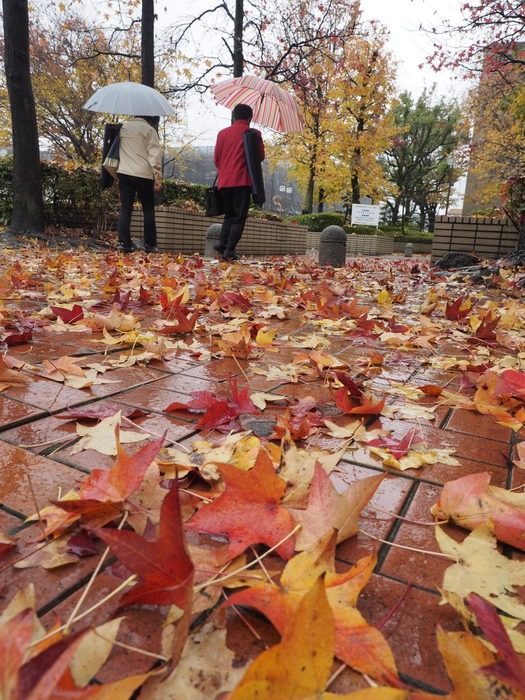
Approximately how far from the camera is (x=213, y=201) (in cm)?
596

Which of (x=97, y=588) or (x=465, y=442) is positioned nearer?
(x=97, y=588)

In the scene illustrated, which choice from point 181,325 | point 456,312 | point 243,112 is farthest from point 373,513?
point 243,112

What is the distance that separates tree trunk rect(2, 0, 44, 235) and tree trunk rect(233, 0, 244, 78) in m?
4.33

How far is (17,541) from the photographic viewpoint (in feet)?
2.66

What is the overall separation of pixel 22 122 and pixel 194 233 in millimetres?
3282

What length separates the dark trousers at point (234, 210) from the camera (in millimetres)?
5828

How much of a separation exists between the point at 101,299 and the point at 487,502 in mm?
2953

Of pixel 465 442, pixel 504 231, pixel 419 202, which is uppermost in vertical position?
pixel 419 202

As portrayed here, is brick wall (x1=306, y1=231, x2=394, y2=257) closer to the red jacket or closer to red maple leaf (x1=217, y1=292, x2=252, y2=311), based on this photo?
the red jacket

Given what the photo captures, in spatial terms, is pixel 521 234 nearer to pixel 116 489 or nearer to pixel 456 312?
pixel 456 312

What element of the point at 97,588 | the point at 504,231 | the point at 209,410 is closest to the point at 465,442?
the point at 209,410

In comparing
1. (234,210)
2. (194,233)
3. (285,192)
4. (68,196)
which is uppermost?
(285,192)

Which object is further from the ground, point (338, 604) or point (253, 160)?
point (253, 160)

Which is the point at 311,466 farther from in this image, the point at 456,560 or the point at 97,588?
the point at 97,588
